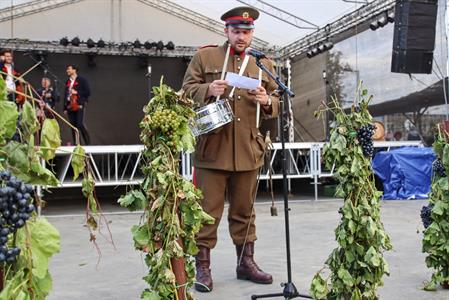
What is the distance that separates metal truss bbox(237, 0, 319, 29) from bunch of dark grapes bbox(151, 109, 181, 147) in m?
9.65

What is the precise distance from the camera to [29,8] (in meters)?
11.7

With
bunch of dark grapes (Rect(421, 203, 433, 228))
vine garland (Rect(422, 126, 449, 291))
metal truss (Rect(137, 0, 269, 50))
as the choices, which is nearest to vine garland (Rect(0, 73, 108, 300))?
vine garland (Rect(422, 126, 449, 291))

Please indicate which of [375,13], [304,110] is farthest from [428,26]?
[304,110]

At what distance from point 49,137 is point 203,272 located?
6.62 feet

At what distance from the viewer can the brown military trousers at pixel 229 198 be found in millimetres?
3287

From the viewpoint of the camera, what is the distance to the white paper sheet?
290 centimetres

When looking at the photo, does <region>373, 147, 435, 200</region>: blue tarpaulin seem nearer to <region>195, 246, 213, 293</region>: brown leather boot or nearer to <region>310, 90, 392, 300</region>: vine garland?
<region>195, 246, 213, 293</region>: brown leather boot

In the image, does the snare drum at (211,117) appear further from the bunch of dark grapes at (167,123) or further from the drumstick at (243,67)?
the bunch of dark grapes at (167,123)

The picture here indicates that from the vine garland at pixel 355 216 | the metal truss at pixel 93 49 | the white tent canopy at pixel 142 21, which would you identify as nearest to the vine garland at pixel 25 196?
the vine garland at pixel 355 216

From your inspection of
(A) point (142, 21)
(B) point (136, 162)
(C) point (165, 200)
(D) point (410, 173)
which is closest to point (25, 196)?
(C) point (165, 200)

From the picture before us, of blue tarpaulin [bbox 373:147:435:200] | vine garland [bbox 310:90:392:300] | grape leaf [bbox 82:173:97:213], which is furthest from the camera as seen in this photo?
blue tarpaulin [bbox 373:147:435:200]

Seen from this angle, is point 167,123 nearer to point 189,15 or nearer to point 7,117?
point 7,117

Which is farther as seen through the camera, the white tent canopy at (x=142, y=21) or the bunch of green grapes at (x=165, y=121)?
the white tent canopy at (x=142, y=21)

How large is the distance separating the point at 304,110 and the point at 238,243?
10.2 metres
